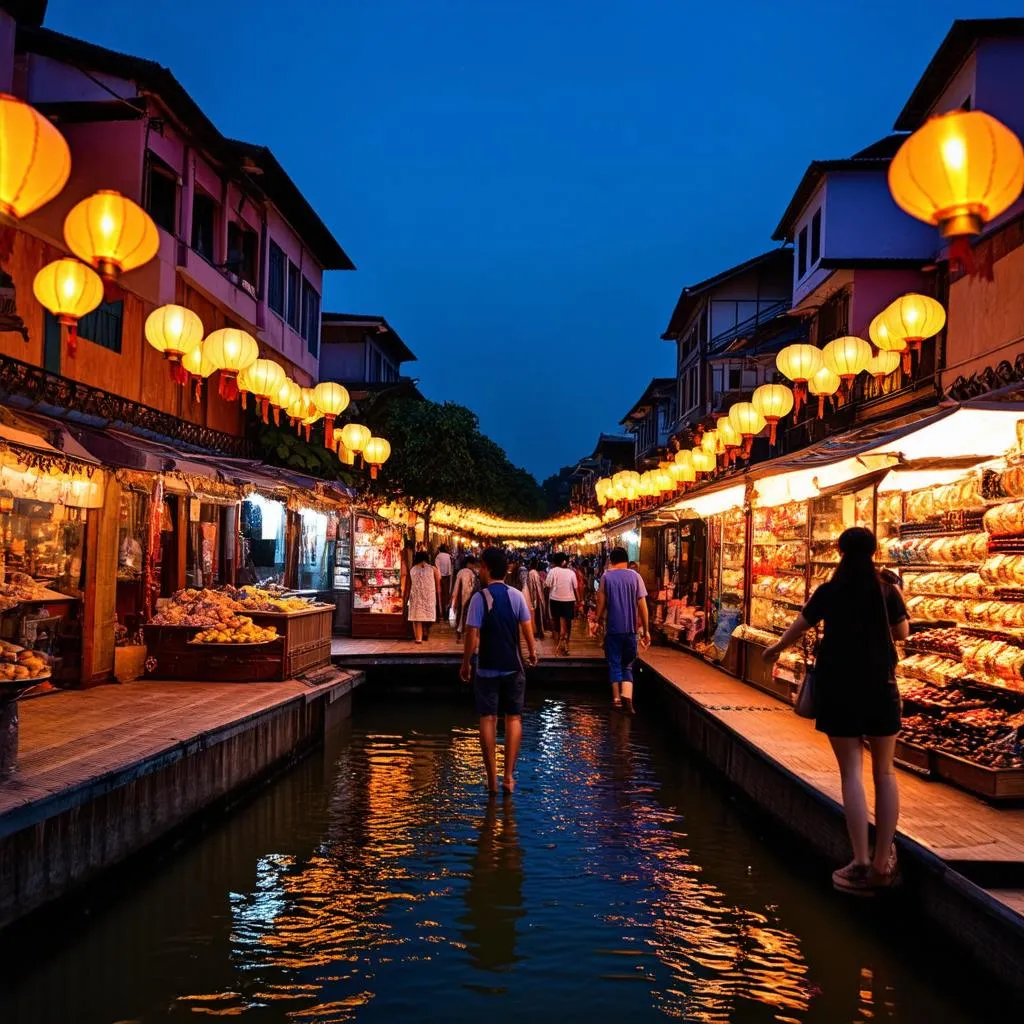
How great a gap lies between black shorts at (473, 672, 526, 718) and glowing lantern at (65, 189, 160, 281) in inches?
197

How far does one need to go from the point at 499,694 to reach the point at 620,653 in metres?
5.62

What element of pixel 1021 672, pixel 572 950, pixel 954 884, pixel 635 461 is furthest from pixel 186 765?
pixel 635 461

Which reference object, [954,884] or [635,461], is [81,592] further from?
[635,461]

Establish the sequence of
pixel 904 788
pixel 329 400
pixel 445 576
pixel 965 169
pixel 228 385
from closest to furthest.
A: pixel 965 169
pixel 904 788
pixel 228 385
pixel 329 400
pixel 445 576

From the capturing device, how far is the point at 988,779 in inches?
298

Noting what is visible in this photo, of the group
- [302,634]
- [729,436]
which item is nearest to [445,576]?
[729,436]

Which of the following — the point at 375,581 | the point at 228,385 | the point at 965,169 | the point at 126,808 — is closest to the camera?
the point at 965,169

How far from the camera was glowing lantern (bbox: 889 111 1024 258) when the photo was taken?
6773 millimetres

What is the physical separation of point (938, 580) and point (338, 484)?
13.3 metres

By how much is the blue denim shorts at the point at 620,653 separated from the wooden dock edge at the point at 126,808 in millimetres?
5114

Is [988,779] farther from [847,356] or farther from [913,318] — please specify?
[847,356]

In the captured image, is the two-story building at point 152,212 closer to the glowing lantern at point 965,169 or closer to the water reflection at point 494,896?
the water reflection at point 494,896

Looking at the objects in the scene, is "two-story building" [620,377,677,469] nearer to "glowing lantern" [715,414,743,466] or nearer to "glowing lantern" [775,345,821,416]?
"glowing lantern" [715,414,743,466]

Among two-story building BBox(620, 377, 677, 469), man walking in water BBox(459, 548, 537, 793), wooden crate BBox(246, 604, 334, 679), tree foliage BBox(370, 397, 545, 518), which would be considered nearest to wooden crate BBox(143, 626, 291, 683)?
wooden crate BBox(246, 604, 334, 679)
